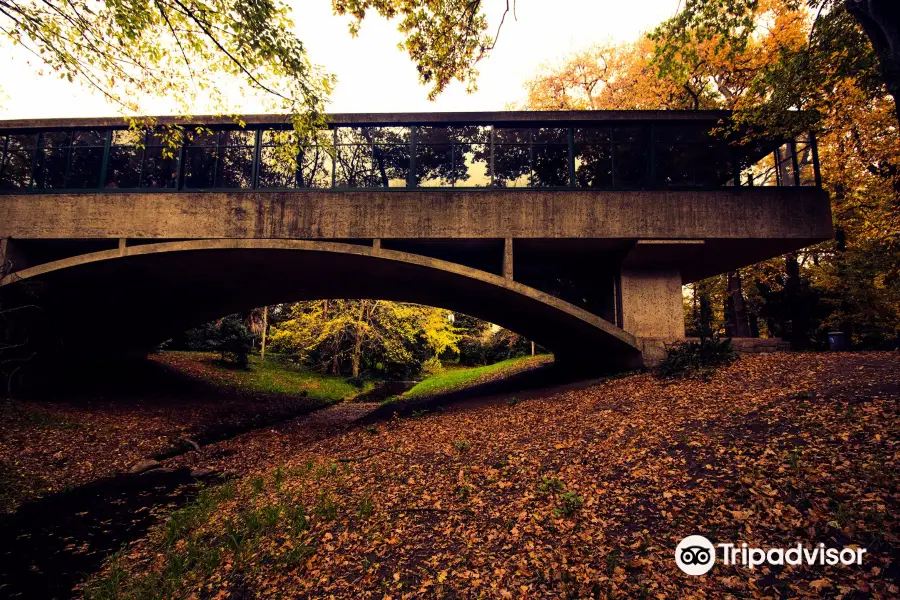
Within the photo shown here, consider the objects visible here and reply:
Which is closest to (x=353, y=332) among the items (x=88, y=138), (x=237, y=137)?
(x=237, y=137)

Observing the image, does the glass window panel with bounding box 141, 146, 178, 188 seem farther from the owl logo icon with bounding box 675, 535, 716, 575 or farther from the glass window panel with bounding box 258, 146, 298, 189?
the owl logo icon with bounding box 675, 535, 716, 575

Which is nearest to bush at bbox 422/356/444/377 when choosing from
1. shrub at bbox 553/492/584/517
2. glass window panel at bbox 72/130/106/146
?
glass window panel at bbox 72/130/106/146

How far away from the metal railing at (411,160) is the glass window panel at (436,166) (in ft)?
0.10

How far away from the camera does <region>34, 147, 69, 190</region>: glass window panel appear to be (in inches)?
477

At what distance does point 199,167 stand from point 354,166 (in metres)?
4.55

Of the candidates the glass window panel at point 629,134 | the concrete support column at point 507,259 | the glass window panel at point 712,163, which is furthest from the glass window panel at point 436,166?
the glass window panel at point 712,163

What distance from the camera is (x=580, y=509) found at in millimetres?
4562

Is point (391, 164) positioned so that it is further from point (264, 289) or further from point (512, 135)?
point (264, 289)

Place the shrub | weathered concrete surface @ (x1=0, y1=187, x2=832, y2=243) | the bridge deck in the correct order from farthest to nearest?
the bridge deck, weathered concrete surface @ (x1=0, y1=187, x2=832, y2=243), the shrub

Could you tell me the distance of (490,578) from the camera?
3752mm

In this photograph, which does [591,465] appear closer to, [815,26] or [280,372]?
[815,26]

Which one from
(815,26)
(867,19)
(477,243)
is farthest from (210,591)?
(815,26)

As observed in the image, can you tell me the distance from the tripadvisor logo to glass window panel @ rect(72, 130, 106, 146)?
55.0 feet

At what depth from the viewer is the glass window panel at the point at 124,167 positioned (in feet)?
39.1
